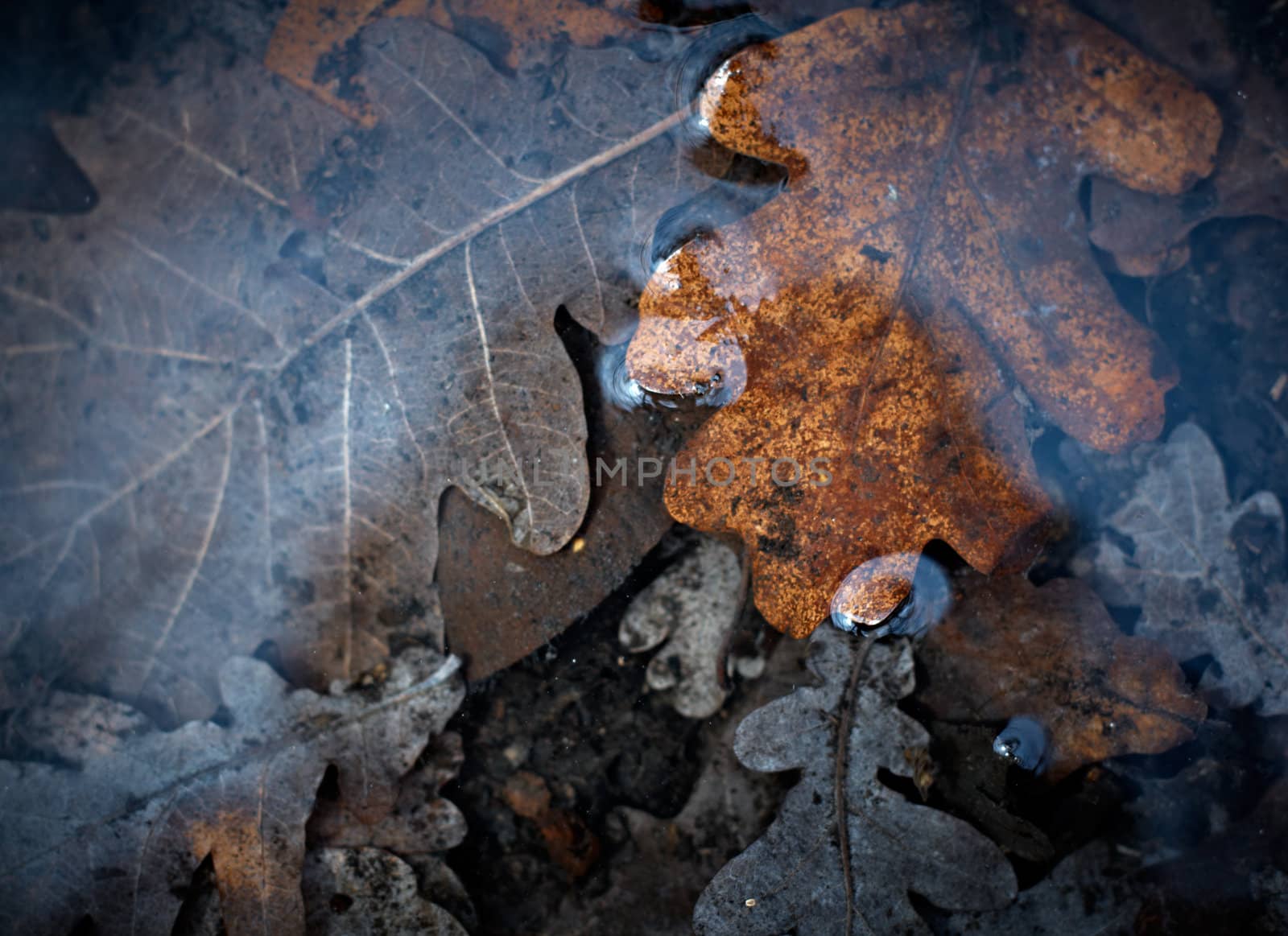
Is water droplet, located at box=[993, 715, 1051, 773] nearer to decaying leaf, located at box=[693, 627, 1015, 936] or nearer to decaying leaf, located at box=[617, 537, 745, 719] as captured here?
decaying leaf, located at box=[693, 627, 1015, 936]

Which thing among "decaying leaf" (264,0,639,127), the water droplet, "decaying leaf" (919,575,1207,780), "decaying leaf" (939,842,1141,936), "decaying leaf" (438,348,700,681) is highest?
"decaying leaf" (264,0,639,127)

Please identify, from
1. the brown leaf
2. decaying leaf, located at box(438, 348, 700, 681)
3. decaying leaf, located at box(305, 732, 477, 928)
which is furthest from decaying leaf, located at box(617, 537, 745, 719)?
decaying leaf, located at box(305, 732, 477, 928)

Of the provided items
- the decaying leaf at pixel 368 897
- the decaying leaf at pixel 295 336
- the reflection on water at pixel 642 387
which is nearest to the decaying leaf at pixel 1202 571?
the reflection on water at pixel 642 387

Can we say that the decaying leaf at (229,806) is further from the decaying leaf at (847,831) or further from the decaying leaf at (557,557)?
the decaying leaf at (847,831)

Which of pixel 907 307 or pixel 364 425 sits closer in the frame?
pixel 907 307

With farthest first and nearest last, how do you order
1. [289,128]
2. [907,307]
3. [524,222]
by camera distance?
[289,128]
[524,222]
[907,307]

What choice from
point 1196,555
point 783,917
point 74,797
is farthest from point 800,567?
point 74,797

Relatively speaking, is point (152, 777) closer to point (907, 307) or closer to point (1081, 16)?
point (907, 307)
